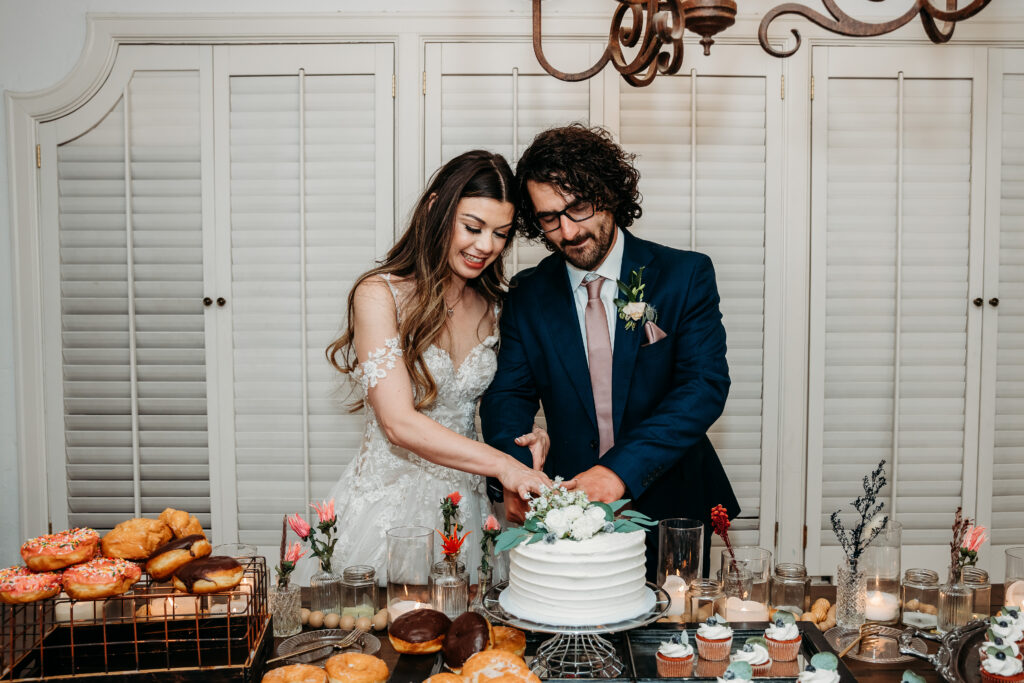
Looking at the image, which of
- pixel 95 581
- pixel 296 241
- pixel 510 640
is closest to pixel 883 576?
pixel 510 640

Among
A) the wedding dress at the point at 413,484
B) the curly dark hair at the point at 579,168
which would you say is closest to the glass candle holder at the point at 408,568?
the wedding dress at the point at 413,484

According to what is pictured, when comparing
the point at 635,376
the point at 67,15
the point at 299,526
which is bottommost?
the point at 299,526

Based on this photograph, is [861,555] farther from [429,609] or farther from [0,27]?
[0,27]

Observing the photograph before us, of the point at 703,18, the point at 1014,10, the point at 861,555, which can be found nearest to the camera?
the point at 703,18

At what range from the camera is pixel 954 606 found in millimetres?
1693

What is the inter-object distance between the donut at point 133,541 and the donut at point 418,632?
1.51ft

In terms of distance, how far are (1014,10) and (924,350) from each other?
4.40ft

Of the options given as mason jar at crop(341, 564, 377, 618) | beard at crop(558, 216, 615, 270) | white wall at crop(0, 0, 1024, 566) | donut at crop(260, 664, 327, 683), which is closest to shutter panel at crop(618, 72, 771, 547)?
white wall at crop(0, 0, 1024, 566)

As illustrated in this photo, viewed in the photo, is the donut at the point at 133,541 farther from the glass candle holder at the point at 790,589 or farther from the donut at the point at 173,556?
the glass candle holder at the point at 790,589

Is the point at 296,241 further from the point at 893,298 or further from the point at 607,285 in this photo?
the point at 893,298

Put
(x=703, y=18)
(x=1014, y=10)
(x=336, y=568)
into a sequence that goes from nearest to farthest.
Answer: (x=703, y=18)
(x=336, y=568)
(x=1014, y=10)

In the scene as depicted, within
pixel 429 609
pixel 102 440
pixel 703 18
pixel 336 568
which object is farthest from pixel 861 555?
pixel 102 440

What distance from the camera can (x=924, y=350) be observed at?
3.38 m

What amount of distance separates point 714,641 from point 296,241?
2382 millimetres
